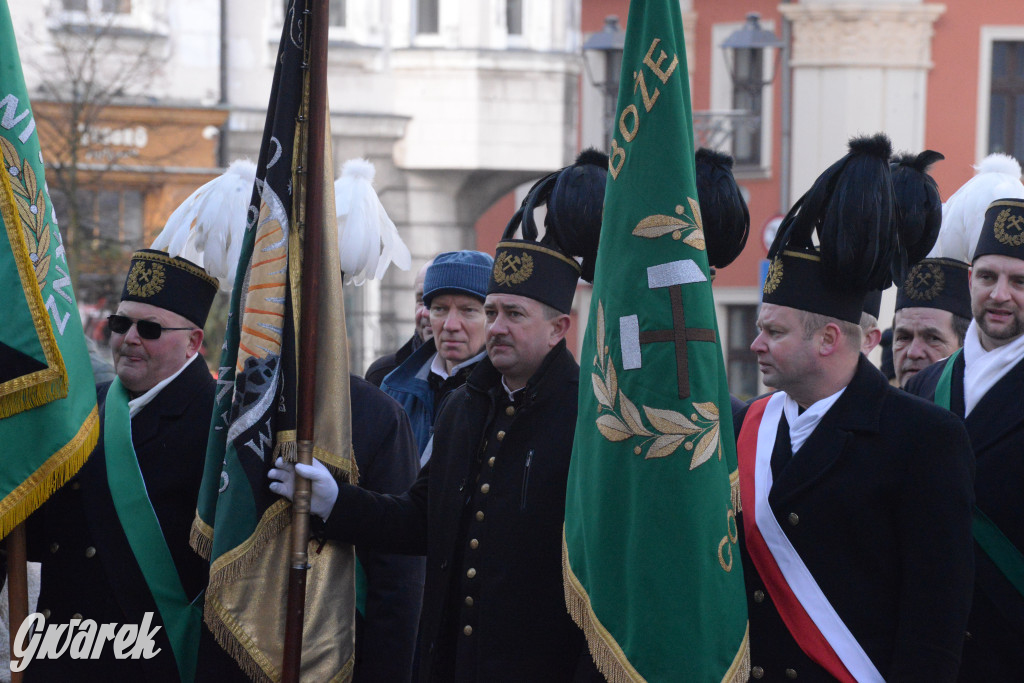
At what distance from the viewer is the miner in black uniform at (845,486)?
10.9ft

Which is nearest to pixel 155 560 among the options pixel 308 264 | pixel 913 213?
pixel 308 264

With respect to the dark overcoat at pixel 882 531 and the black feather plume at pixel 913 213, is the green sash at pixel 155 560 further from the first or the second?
the black feather plume at pixel 913 213

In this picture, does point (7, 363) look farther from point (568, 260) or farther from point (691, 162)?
point (691, 162)

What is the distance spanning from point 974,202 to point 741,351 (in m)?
16.4

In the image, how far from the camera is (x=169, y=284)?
181 inches

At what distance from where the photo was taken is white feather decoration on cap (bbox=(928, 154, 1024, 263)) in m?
4.66

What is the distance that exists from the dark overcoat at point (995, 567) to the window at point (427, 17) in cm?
1391

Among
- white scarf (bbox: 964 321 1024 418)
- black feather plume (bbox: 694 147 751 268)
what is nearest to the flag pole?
black feather plume (bbox: 694 147 751 268)

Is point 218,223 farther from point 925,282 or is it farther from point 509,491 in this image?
point 925,282

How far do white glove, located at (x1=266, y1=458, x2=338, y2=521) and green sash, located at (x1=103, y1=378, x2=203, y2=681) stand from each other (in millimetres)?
583

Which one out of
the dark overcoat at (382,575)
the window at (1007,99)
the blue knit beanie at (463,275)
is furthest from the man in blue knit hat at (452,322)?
the window at (1007,99)

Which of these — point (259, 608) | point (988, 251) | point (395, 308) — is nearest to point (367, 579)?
point (259, 608)

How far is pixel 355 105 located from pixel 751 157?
6.71 m

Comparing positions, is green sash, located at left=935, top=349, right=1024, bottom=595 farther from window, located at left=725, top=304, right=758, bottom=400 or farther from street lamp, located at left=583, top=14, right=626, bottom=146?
window, located at left=725, top=304, right=758, bottom=400
